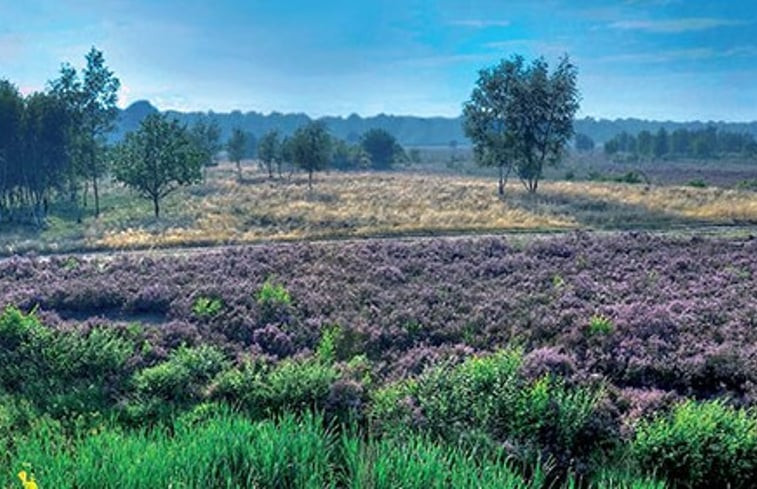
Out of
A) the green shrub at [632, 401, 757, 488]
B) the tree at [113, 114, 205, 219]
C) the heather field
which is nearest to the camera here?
the heather field

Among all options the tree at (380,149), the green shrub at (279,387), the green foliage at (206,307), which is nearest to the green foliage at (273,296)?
the green foliage at (206,307)

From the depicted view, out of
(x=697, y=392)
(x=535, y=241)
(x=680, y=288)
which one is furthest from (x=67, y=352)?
(x=535, y=241)

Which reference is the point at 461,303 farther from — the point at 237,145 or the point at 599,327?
the point at 237,145

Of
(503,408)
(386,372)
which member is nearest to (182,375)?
(386,372)

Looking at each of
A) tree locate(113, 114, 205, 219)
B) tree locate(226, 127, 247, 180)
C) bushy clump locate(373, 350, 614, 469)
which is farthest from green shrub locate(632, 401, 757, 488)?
tree locate(226, 127, 247, 180)

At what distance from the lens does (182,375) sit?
14.8 m

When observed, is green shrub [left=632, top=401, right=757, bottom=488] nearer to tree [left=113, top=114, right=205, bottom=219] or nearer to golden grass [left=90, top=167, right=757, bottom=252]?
golden grass [left=90, top=167, right=757, bottom=252]

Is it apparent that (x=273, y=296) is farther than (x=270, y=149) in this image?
No

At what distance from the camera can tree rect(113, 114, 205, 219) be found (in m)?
54.1

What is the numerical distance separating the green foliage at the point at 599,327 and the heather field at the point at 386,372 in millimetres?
137

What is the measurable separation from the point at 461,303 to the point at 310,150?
201ft

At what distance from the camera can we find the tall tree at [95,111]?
6469 centimetres

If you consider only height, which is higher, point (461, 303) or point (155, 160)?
point (155, 160)

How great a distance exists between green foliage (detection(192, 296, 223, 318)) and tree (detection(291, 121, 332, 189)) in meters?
58.3
